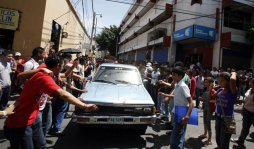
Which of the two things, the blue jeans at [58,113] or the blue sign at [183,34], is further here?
the blue sign at [183,34]

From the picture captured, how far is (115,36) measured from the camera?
42.2 metres

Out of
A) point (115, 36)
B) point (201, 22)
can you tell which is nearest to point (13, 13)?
point (201, 22)

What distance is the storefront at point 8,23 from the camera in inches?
317

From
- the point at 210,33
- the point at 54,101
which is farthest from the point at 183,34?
the point at 54,101

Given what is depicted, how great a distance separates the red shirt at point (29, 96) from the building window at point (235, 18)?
15234 mm

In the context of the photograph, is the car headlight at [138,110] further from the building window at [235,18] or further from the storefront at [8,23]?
the building window at [235,18]

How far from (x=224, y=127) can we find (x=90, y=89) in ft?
9.23

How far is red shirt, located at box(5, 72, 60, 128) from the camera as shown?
1673 mm

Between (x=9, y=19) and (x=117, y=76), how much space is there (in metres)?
7.59

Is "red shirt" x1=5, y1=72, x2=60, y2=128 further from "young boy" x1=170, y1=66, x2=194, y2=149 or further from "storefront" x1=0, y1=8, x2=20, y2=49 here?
"storefront" x1=0, y1=8, x2=20, y2=49

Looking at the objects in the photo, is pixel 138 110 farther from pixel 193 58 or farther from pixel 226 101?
pixel 193 58

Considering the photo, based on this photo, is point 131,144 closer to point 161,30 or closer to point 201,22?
point 201,22

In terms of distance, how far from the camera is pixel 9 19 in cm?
811

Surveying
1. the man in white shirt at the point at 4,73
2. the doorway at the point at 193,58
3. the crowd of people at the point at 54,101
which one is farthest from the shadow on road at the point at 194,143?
the doorway at the point at 193,58
